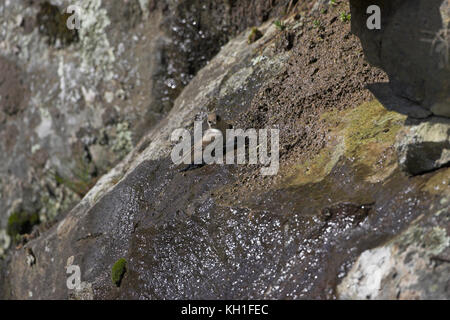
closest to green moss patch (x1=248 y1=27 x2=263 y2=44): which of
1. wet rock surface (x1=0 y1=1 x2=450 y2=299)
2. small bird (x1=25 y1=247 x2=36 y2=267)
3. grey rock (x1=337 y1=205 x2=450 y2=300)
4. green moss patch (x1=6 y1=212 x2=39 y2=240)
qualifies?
wet rock surface (x1=0 y1=1 x2=450 y2=299)

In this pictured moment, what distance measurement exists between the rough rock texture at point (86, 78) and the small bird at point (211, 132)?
1723 millimetres

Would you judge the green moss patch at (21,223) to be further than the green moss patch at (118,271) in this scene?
Yes

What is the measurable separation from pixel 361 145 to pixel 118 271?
6.87 ft

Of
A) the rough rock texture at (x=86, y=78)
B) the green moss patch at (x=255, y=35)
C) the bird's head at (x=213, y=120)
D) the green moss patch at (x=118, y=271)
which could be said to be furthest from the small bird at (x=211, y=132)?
the rough rock texture at (x=86, y=78)

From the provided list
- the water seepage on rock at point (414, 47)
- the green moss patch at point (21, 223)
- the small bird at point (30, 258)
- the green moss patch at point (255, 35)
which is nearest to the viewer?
the water seepage on rock at point (414, 47)

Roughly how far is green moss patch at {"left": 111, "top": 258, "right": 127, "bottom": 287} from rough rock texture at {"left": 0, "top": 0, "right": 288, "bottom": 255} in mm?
2725

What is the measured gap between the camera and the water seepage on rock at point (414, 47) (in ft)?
9.77

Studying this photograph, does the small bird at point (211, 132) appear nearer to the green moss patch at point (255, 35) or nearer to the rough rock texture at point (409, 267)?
the green moss patch at point (255, 35)

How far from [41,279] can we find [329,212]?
340cm

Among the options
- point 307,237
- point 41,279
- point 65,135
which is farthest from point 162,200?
point 65,135

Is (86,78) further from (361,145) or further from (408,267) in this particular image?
(408,267)

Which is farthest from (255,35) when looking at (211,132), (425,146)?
(425,146)

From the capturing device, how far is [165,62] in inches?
259

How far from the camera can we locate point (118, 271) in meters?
4.16
